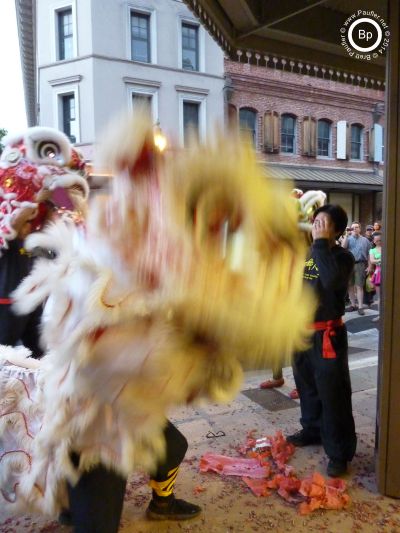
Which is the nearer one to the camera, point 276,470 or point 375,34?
point 276,470

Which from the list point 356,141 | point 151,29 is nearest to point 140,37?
point 151,29

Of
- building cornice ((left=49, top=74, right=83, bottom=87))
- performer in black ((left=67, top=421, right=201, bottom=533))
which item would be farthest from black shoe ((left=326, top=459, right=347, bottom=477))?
building cornice ((left=49, top=74, right=83, bottom=87))

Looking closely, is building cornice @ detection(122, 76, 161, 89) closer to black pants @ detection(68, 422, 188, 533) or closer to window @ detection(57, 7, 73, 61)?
window @ detection(57, 7, 73, 61)

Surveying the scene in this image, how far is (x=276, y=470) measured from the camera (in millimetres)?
2820

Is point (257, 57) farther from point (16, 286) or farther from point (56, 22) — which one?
point (56, 22)

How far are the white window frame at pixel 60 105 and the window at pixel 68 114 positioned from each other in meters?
0.11

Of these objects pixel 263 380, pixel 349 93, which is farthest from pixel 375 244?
pixel 349 93

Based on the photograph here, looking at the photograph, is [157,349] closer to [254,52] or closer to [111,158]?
[111,158]

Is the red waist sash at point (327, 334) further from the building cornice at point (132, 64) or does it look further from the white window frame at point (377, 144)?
the white window frame at point (377, 144)

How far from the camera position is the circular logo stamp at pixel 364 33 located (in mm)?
3784

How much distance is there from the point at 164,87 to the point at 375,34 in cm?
1522

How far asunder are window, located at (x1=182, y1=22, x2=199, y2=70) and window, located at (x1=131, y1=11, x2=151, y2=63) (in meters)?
1.53

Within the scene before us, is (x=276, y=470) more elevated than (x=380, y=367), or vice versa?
(x=380, y=367)

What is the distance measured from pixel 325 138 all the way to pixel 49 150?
1866 centimetres
